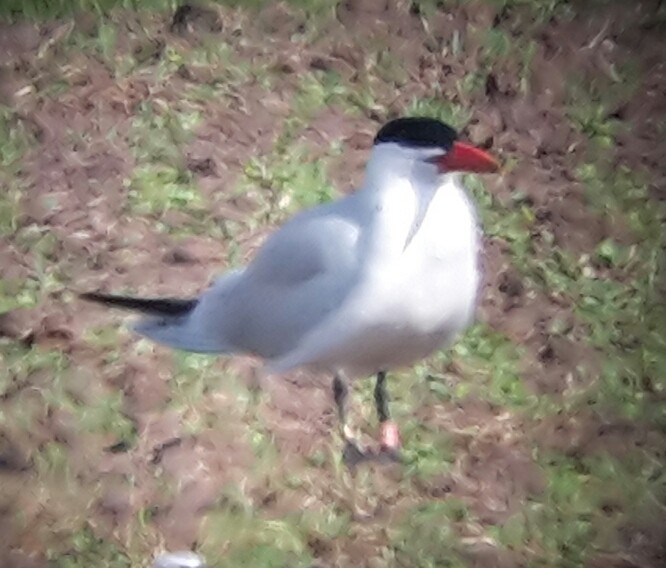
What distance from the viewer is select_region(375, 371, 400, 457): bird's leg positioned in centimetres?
279

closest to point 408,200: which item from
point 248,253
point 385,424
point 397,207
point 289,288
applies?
point 397,207

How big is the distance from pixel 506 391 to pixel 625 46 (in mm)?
1645

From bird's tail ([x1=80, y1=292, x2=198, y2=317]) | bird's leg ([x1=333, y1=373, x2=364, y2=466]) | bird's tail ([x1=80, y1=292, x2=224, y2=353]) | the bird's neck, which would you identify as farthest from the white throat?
bird's tail ([x1=80, y1=292, x2=198, y2=317])

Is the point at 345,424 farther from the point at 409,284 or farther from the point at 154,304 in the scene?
the point at 409,284

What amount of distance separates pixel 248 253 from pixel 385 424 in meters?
0.81

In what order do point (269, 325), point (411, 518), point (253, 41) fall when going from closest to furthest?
point (269, 325) < point (411, 518) < point (253, 41)

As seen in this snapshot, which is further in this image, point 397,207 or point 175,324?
point 175,324

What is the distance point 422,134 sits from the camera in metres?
2.35

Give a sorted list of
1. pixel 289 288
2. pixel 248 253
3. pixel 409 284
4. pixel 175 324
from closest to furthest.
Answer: pixel 409 284 < pixel 289 288 < pixel 175 324 < pixel 248 253

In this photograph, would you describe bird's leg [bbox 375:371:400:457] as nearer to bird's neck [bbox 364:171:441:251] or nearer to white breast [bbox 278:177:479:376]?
white breast [bbox 278:177:479:376]

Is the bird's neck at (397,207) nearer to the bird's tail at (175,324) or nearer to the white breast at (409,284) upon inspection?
the white breast at (409,284)

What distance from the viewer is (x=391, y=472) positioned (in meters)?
2.81

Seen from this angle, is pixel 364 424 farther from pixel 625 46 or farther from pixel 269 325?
pixel 625 46

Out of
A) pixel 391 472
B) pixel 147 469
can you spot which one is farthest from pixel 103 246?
pixel 391 472
